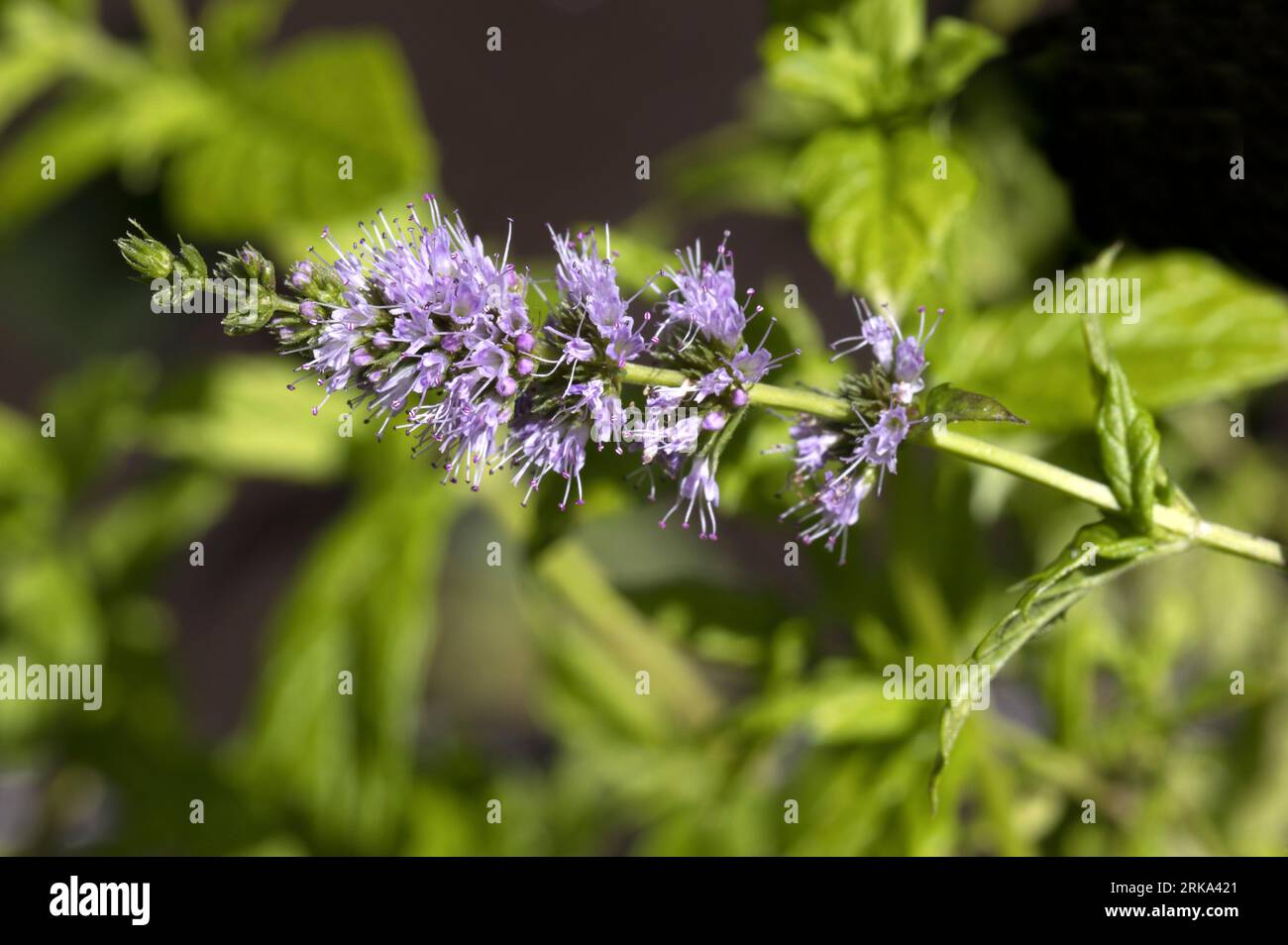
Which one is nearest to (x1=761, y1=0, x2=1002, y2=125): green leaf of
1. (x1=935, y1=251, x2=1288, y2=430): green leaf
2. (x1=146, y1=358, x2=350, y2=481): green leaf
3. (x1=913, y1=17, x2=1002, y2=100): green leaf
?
(x1=913, y1=17, x2=1002, y2=100): green leaf

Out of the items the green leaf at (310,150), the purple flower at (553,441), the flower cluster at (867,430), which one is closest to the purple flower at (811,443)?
the flower cluster at (867,430)

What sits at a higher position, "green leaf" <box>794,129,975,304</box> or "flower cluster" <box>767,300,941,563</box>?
"green leaf" <box>794,129,975,304</box>

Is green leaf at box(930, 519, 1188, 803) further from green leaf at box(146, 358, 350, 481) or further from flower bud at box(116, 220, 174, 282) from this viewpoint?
green leaf at box(146, 358, 350, 481)

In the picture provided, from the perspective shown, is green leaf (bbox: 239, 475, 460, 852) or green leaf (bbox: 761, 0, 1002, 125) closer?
green leaf (bbox: 761, 0, 1002, 125)

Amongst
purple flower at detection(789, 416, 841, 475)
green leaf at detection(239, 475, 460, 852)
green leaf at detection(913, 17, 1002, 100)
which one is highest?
green leaf at detection(913, 17, 1002, 100)

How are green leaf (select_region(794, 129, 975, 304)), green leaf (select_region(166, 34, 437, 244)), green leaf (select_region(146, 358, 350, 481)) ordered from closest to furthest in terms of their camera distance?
green leaf (select_region(794, 129, 975, 304))
green leaf (select_region(166, 34, 437, 244))
green leaf (select_region(146, 358, 350, 481))

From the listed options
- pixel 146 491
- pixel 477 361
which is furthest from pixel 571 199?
pixel 477 361

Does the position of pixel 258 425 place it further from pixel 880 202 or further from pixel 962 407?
pixel 962 407
